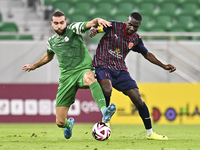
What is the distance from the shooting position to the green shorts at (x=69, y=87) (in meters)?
5.97

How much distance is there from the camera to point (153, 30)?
1370 cm

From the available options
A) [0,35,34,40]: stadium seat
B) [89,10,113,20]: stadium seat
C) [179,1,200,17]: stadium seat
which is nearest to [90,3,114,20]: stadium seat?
[89,10,113,20]: stadium seat

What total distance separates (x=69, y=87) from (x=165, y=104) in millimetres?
5278

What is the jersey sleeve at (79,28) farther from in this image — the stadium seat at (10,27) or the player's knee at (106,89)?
the stadium seat at (10,27)

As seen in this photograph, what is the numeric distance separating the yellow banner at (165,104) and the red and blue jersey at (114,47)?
462cm

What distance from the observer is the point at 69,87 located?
615cm

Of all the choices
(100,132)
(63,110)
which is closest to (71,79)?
(63,110)

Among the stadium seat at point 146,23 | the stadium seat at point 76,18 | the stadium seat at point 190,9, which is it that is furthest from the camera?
the stadium seat at point 190,9

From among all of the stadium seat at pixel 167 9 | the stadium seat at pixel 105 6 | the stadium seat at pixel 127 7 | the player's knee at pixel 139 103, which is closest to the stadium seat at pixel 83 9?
the stadium seat at pixel 105 6

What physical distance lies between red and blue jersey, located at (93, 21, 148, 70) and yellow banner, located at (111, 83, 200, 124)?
182 inches

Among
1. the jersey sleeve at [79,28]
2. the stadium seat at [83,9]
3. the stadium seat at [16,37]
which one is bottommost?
the stadium seat at [16,37]

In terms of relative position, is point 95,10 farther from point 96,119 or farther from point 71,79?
point 71,79

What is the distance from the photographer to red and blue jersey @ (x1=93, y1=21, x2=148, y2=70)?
624cm

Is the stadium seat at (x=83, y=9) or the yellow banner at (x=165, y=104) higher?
the stadium seat at (x=83, y=9)
